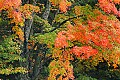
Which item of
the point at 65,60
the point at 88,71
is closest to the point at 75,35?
the point at 65,60

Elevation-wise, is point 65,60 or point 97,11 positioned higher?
point 97,11

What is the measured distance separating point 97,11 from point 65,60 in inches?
92.5

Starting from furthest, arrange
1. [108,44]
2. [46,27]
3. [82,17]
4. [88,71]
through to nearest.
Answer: [88,71] → [46,27] → [82,17] → [108,44]

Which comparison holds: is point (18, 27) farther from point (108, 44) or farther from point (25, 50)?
point (108, 44)

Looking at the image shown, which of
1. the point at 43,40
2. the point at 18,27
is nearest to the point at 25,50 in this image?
the point at 18,27

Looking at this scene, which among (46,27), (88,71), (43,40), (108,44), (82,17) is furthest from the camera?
(88,71)

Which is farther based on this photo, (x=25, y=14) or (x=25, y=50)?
(x=25, y=50)

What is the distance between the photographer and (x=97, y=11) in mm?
10523

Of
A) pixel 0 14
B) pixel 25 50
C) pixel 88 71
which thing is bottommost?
pixel 88 71

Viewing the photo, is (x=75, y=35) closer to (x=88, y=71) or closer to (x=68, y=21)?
Answer: (x=68, y=21)

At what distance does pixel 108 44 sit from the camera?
9.45 m

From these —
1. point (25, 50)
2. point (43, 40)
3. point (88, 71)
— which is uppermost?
point (43, 40)

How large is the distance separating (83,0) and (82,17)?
180cm

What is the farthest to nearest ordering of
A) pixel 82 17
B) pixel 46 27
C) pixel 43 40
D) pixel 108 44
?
pixel 46 27, pixel 82 17, pixel 43 40, pixel 108 44
